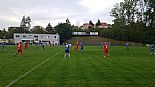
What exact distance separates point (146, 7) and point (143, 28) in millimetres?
6046

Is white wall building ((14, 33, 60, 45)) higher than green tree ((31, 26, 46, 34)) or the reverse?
the reverse

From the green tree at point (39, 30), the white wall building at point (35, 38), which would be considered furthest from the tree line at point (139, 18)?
the green tree at point (39, 30)

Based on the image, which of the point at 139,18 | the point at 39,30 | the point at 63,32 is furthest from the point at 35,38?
the point at 139,18

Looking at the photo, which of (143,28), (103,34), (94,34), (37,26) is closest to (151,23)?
(143,28)

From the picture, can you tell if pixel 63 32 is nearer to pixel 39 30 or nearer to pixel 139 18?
pixel 39 30

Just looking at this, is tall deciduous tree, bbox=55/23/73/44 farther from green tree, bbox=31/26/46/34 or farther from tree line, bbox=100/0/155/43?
tree line, bbox=100/0/155/43

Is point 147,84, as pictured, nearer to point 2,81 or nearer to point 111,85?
point 111,85

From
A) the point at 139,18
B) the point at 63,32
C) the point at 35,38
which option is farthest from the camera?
the point at 35,38

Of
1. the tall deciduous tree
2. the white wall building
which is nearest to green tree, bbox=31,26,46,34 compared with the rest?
the white wall building

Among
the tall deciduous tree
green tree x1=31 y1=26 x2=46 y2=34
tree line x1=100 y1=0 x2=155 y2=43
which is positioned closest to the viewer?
tree line x1=100 y1=0 x2=155 y2=43

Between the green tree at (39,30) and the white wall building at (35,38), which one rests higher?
the green tree at (39,30)

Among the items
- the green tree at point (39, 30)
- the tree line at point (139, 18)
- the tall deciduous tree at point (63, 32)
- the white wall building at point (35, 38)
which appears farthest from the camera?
the green tree at point (39, 30)

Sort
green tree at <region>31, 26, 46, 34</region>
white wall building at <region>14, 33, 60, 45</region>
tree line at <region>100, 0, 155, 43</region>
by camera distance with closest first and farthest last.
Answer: tree line at <region>100, 0, 155, 43</region> → white wall building at <region>14, 33, 60, 45</region> → green tree at <region>31, 26, 46, 34</region>

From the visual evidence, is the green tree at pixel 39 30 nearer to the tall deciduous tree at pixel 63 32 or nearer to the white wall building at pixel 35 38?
the white wall building at pixel 35 38
